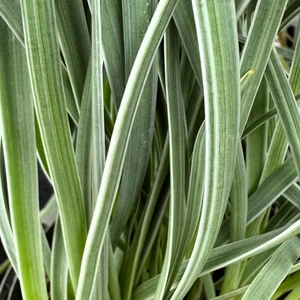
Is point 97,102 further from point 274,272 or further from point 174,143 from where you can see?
point 274,272

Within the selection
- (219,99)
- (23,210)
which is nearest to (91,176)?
(23,210)

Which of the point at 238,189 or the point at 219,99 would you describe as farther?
the point at 238,189

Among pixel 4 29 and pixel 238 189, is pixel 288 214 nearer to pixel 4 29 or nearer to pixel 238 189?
pixel 238 189

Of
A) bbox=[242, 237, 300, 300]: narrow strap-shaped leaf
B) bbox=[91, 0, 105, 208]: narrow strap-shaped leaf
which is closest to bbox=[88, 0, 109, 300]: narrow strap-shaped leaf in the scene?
bbox=[91, 0, 105, 208]: narrow strap-shaped leaf

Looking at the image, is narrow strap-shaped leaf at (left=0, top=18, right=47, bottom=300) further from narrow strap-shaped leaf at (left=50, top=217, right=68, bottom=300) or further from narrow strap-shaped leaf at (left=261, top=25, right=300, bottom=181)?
narrow strap-shaped leaf at (left=261, top=25, right=300, bottom=181)

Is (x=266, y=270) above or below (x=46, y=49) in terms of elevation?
below

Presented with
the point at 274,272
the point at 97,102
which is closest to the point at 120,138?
the point at 97,102
